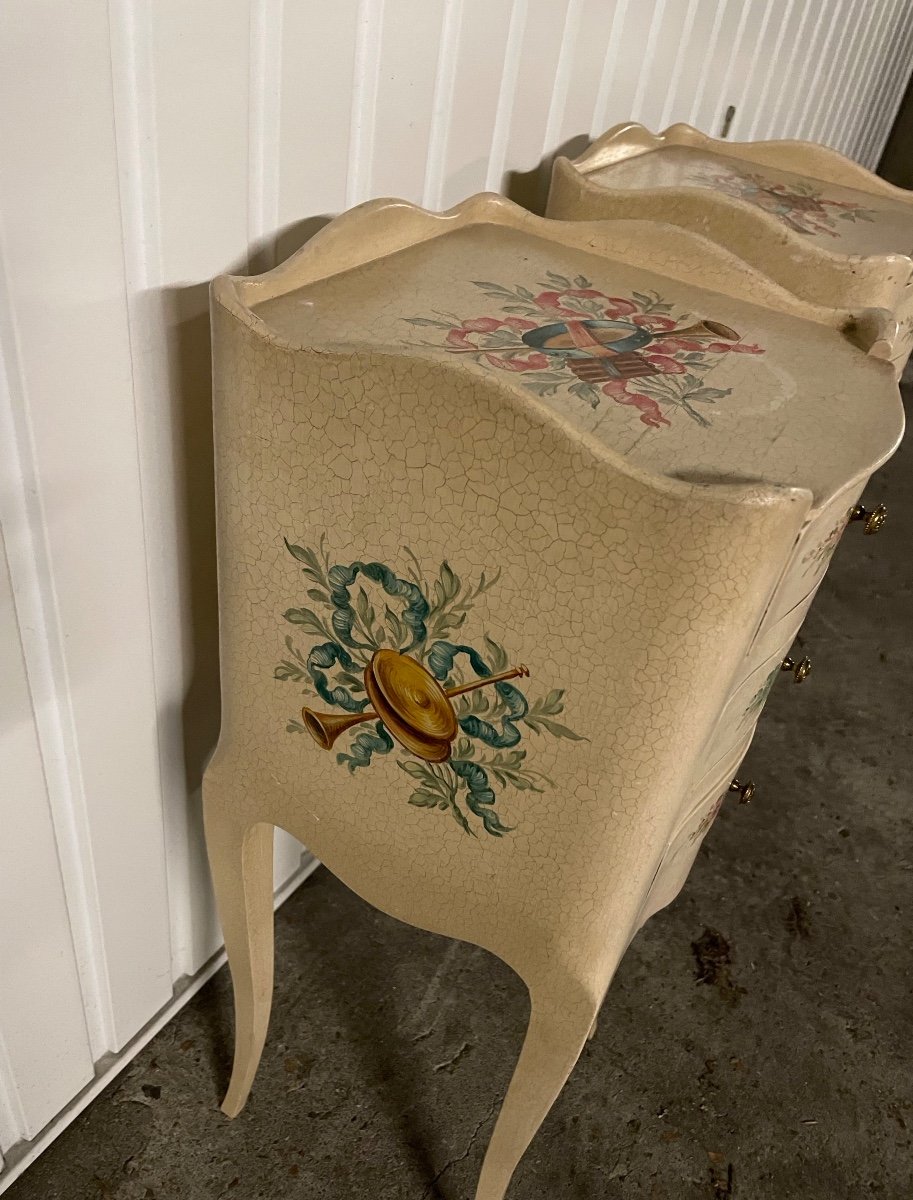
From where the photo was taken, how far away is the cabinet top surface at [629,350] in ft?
2.14

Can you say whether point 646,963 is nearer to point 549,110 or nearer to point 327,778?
point 327,778

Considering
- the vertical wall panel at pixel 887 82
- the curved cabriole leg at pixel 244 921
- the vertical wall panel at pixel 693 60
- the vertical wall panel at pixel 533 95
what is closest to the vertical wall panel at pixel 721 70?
the vertical wall panel at pixel 693 60

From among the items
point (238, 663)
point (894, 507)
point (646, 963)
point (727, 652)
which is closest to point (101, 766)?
point (238, 663)

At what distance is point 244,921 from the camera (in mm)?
1020

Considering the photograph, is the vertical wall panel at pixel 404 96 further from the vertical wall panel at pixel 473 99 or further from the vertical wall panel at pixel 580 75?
the vertical wall panel at pixel 580 75

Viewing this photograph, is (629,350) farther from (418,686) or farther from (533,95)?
(533,95)

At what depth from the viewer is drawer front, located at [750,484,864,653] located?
0.69m

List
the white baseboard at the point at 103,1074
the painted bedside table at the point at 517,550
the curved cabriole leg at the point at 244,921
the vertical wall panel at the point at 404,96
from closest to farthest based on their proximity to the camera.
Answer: the painted bedside table at the point at 517,550
the vertical wall panel at the point at 404,96
the curved cabriole leg at the point at 244,921
the white baseboard at the point at 103,1074

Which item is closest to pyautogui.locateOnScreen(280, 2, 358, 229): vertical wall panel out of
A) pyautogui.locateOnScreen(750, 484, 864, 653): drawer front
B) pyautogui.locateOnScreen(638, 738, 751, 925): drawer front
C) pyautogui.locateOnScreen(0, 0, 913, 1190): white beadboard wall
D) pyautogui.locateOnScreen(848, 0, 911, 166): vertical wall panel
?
pyautogui.locateOnScreen(0, 0, 913, 1190): white beadboard wall

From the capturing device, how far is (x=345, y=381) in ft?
2.12

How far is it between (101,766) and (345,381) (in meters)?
0.49

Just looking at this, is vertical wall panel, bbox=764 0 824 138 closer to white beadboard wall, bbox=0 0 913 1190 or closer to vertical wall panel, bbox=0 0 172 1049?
white beadboard wall, bbox=0 0 913 1190

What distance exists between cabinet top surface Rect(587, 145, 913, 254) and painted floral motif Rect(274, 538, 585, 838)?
24.9 inches

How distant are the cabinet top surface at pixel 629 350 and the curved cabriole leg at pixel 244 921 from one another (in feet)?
1.58
